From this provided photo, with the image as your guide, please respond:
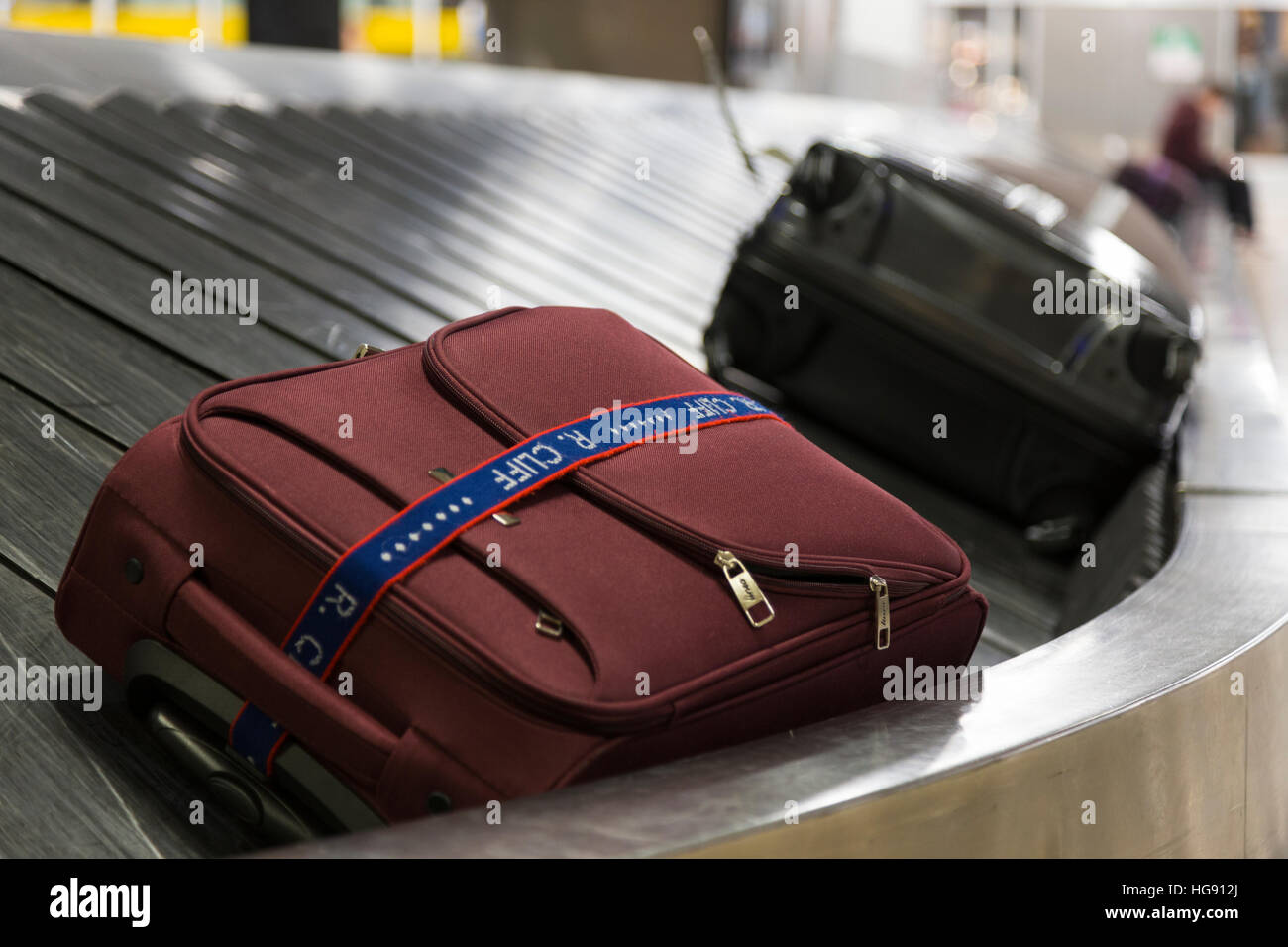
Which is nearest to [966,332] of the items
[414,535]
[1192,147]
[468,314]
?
[468,314]

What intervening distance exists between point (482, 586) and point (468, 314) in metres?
1.36

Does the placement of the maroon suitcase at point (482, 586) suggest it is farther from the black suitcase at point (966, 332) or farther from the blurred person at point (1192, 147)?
the blurred person at point (1192, 147)

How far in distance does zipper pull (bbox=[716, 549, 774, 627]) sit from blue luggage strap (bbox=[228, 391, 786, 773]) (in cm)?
15

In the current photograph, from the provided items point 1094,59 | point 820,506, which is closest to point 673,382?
point 820,506

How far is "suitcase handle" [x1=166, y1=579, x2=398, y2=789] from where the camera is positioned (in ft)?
2.91

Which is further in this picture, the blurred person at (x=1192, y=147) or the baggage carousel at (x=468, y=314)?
the blurred person at (x=1192, y=147)

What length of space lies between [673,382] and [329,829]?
500 mm

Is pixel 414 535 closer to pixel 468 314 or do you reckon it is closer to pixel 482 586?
pixel 482 586

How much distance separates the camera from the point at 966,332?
1.92m

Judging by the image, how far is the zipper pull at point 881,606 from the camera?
1.00 meters

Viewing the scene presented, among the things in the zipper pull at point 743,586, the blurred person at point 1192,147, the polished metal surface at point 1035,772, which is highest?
the blurred person at point 1192,147

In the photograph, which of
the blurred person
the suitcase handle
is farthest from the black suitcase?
the blurred person

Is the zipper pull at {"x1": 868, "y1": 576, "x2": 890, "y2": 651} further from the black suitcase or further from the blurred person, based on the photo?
the blurred person

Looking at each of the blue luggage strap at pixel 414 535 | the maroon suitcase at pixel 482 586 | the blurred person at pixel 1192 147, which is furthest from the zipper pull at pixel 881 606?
the blurred person at pixel 1192 147
